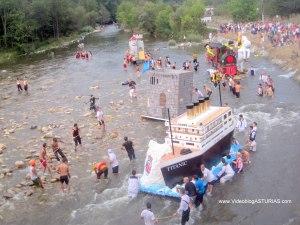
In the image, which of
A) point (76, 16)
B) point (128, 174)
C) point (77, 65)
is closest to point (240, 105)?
point (128, 174)

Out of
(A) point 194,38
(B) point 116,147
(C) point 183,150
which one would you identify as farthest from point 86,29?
(C) point 183,150

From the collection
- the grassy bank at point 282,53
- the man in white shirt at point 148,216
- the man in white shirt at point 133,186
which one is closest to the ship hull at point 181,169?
the man in white shirt at point 133,186

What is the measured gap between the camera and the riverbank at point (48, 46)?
7344 cm

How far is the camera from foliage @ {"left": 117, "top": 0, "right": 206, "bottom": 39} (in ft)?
265

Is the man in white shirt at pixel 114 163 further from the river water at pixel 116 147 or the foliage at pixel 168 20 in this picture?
the foliage at pixel 168 20

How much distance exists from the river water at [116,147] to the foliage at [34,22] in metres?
30.0

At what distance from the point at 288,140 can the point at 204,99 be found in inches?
231

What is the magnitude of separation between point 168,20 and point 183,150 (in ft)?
227

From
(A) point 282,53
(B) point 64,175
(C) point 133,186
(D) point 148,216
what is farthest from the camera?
(A) point 282,53

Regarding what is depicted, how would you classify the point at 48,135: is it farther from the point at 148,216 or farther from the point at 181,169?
the point at 148,216

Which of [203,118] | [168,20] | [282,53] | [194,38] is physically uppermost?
[168,20]

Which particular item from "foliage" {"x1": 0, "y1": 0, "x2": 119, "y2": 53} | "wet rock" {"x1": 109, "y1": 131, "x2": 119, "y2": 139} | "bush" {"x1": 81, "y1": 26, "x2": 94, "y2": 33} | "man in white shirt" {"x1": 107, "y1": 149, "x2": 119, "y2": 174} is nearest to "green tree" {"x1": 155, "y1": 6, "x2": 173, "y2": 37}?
"foliage" {"x1": 0, "y1": 0, "x2": 119, "y2": 53}

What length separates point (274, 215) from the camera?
17891 millimetres

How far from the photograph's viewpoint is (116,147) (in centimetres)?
2691
